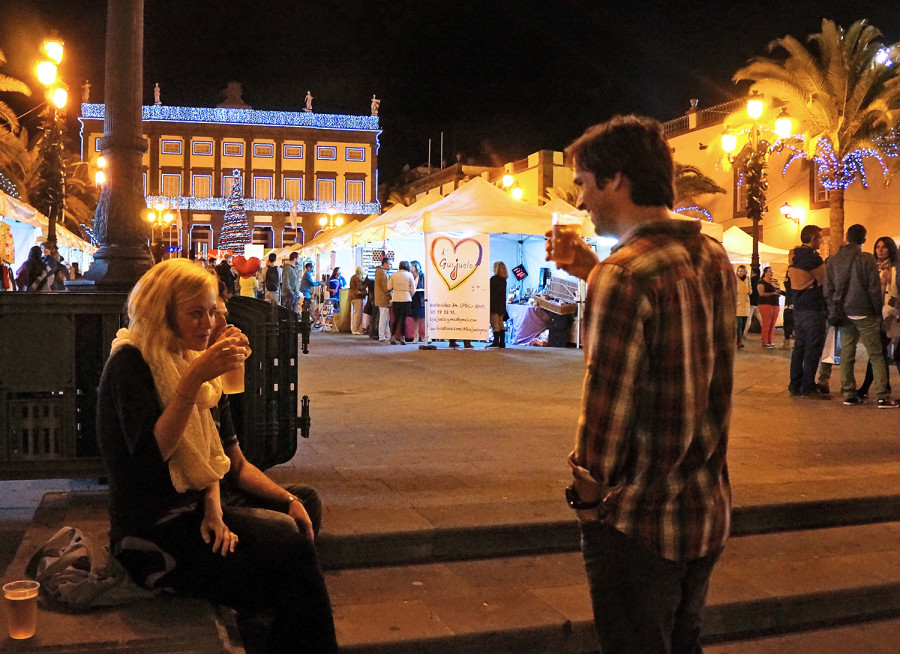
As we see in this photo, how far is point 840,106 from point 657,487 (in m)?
23.7

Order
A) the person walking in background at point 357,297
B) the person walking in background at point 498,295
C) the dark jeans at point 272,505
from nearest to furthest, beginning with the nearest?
the dark jeans at point 272,505, the person walking in background at point 498,295, the person walking in background at point 357,297

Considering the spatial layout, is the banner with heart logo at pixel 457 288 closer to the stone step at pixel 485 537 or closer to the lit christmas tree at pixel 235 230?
the stone step at pixel 485 537

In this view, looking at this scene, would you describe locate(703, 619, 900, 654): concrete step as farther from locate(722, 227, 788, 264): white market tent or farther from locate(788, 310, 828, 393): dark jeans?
locate(722, 227, 788, 264): white market tent

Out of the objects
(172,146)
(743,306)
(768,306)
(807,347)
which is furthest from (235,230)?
(172,146)

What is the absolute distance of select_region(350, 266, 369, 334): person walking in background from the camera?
20.3m

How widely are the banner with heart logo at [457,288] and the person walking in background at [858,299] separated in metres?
6.91

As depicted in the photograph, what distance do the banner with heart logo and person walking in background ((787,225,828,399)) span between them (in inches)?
244

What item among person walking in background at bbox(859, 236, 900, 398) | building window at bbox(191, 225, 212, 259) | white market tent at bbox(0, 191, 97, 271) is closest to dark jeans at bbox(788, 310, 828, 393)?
person walking in background at bbox(859, 236, 900, 398)

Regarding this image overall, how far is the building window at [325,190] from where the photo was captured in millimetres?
65062

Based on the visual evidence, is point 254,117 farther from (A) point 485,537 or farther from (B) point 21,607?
(B) point 21,607

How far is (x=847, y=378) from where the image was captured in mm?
8805

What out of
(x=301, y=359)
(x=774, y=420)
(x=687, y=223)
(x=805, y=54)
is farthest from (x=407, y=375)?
(x=805, y=54)

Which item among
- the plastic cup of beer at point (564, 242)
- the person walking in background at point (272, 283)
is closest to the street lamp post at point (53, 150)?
the person walking in background at point (272, 283)

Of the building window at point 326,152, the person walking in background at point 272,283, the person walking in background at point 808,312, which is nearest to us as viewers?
the person walking in background at point 808,312
